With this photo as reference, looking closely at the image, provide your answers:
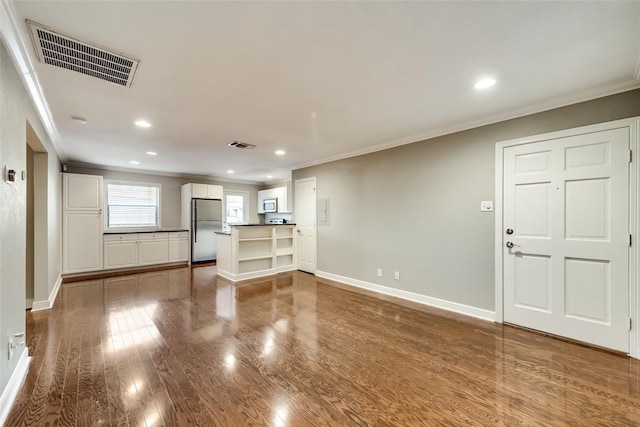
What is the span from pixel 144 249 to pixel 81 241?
44.5 inches

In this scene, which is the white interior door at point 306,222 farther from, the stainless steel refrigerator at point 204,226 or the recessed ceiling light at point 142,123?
the recessed ceiling light at point 142,123

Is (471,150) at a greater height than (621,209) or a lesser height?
greater

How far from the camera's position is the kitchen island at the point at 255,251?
5.18 metres

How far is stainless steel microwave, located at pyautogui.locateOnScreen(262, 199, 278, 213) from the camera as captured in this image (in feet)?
26.3

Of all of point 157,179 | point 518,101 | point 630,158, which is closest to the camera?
point 630,158

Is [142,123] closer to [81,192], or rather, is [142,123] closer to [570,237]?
[81,192]

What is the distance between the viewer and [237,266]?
5.12 meters

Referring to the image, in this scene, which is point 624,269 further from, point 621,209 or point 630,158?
point 630,158

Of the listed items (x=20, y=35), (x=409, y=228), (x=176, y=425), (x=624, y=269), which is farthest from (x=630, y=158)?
(x=20, y=35)

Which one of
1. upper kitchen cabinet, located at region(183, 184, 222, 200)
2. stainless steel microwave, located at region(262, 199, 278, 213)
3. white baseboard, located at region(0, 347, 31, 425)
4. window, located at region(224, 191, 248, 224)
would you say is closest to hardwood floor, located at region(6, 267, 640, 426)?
white baseboard, located at region(0, 347, 31, 425)

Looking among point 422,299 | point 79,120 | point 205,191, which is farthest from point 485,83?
point 205,191

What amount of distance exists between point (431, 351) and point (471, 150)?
2421mm

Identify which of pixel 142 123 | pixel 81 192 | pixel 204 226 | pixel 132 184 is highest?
pixel 142 123

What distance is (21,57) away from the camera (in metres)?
1.89
